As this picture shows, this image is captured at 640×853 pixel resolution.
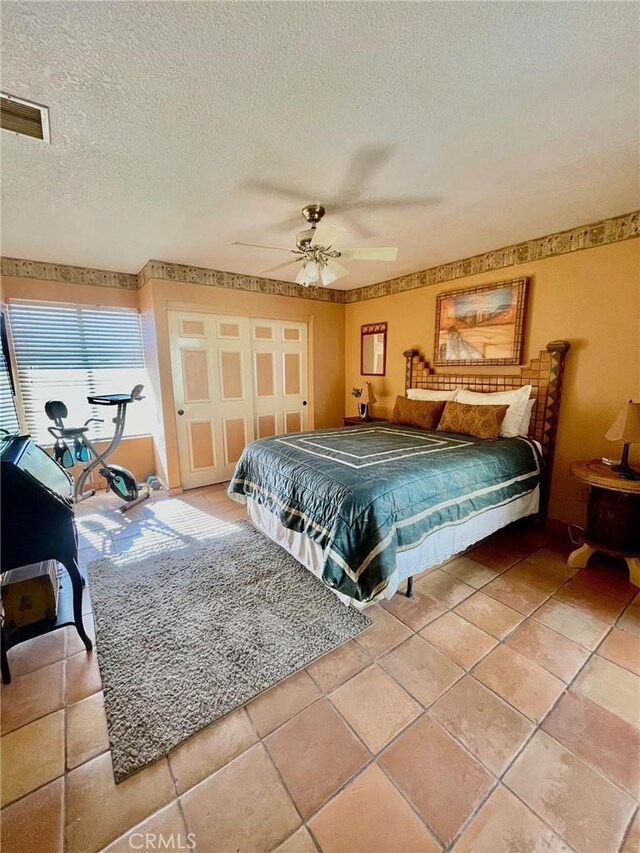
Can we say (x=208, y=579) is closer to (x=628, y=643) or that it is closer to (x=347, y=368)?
(x=628, y=643)

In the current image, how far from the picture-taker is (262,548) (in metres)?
2.78

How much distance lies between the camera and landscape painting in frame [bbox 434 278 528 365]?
10.4 feet

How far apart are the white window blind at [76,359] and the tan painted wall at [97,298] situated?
68 mm

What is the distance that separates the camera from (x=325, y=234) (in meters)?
2.10

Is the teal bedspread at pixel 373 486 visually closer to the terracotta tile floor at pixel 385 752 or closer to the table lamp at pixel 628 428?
the terracotta tile floor at pixel 385 752

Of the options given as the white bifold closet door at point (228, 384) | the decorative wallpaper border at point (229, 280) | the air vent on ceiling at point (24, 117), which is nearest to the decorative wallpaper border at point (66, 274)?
the decorative wallpaper border at point (229, 280)

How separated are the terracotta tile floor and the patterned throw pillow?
1.42 meters

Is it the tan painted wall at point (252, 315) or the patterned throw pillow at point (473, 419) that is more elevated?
the tan painted wall at point (252, 315)

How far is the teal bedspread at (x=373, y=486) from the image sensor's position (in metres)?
1.87

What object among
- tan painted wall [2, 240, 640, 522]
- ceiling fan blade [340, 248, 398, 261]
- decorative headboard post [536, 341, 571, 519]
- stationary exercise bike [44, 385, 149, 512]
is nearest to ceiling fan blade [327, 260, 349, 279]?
ceiling fan blade [340, 248, 398, 261]

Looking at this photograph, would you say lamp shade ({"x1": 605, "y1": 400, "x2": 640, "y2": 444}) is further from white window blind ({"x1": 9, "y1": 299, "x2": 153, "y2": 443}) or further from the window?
the window

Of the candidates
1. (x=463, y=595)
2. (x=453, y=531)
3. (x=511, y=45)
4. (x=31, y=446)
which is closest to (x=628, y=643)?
(x=463, y=595)

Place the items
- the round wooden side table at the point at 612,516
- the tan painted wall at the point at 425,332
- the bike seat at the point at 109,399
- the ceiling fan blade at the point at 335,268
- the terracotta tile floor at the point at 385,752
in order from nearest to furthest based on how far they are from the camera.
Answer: the terracotta tile floor at the point at 385,752 → the round wooden side table at the point at 612,516 → the ceiling fan blade at the point at 335,268 → the tan painted wall at the point at 425,332 → the bike seat at the point at 109,399

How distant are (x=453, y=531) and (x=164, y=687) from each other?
183 centimetres
